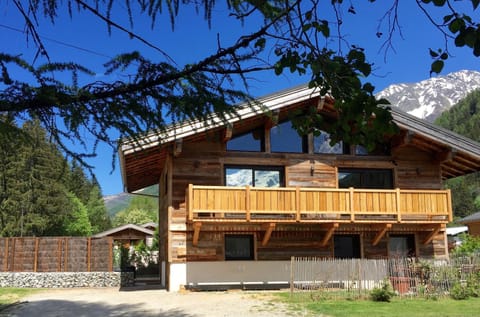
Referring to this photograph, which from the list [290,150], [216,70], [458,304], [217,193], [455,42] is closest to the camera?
[455,42]

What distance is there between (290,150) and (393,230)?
4.59 m

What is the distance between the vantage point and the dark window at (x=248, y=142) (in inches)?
706

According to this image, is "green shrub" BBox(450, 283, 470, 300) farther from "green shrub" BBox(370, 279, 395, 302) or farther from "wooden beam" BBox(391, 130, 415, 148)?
"wooden beam" BBox(391, 130, 415, 148)

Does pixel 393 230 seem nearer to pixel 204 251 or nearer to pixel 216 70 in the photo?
pixel 204 251

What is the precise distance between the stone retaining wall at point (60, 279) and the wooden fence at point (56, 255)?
41 centimetres

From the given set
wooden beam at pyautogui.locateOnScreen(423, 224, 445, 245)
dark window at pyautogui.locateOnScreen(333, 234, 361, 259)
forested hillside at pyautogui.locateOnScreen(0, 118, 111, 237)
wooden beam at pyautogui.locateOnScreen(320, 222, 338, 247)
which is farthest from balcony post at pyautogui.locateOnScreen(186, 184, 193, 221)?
wooden beam at pyautogui.locateOnScreen(423, 224, 445, 245)

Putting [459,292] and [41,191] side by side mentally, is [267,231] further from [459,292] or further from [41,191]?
[41,191]

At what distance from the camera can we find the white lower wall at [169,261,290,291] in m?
16.7

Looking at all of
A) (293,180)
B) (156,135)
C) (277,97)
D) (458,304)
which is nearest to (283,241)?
(293,180)

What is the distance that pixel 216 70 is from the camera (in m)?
4.07

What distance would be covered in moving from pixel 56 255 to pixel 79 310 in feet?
36.2

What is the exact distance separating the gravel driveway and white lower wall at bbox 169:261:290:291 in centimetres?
84

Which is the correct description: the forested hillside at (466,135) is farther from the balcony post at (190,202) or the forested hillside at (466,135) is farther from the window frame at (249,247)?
the balcony post at (190,202)

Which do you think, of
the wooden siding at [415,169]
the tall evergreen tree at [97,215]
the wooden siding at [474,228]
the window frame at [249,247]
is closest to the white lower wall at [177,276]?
the window frame at [249,247]
